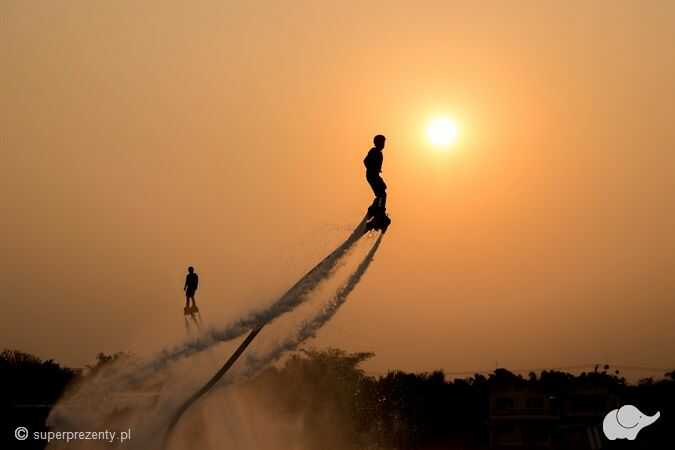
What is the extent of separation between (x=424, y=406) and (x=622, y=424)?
4322 cm

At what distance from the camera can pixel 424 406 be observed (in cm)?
13325

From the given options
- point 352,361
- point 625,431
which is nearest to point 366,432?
point 352,361

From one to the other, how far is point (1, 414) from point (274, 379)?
171 feet

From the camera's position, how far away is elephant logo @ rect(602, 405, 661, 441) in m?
91.6

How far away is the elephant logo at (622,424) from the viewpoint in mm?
91625

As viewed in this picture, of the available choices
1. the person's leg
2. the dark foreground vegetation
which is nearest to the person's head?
the person's leg

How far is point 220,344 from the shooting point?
38.9 metres

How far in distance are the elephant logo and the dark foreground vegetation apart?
4.05 meters

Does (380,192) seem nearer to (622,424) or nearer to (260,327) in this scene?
(260,327)

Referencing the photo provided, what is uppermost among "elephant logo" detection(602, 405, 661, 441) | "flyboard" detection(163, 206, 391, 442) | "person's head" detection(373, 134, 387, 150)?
"elephant logo" detection(602, 405, 661, 441)

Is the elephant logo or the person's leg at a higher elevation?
the elephant logo

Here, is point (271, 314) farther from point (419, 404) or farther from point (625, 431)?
point (419, 404)

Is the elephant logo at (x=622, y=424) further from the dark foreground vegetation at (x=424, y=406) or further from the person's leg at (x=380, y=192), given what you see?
the person's leg at (x=380, y=192)

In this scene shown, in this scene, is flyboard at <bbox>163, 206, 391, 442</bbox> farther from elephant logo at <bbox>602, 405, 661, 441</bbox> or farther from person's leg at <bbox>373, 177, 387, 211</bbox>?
elephant logo at <bbox>602, 405, 661, 441</bbox>
